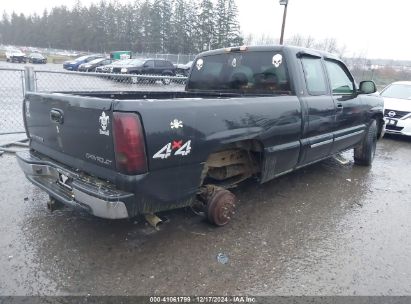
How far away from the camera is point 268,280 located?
285cm

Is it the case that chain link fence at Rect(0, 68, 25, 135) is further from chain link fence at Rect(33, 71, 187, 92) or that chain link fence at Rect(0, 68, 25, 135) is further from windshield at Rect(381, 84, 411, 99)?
windshield at Rect(381, 84, 411, 99)

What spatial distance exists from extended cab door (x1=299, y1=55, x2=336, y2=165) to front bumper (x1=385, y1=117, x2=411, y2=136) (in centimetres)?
550

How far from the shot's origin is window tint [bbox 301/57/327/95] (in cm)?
445

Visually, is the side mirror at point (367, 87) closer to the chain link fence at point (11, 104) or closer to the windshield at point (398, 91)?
the windshield at point (398, 91)

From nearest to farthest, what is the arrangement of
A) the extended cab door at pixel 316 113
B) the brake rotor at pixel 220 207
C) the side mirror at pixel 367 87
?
the brake rotor at pixel 220 207 → the extended cab door at pixel 316 113 → the side mirror at pixel 367 87

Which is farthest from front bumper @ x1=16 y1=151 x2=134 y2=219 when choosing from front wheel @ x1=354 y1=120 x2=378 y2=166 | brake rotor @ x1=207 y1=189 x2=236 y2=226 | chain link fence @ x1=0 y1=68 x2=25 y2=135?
front wheel @ x1=354 y1=120 x2=378 y2=166

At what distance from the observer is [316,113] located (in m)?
4.46

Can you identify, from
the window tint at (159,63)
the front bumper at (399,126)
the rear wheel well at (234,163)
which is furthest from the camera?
the window tint at (159,63)

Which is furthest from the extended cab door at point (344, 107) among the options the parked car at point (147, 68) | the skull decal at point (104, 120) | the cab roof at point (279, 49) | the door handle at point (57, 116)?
the parked car at point (147, 68)

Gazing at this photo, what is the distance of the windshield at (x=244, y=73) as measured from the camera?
4.27m

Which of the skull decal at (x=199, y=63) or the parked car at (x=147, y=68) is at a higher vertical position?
the skull decal at (x=199, y=63)

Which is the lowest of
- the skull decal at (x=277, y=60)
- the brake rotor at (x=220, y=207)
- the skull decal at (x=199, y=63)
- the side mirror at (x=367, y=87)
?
the brake rotor at (x=220, y=207)

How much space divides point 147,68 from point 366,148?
66.4 ft

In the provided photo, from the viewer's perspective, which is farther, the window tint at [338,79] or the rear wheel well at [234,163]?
the window tint at [338,79]
